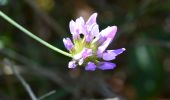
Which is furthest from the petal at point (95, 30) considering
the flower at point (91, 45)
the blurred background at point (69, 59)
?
the blurred background at point (69, 59)

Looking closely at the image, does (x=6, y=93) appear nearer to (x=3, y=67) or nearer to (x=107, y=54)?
(x=3, y=67)

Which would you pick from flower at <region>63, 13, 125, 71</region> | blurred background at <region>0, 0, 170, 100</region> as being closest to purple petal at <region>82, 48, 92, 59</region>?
flower at <region>63, 13, 125, 71</region>

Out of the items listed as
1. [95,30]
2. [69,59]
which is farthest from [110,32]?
[69,59]

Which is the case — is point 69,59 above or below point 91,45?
above

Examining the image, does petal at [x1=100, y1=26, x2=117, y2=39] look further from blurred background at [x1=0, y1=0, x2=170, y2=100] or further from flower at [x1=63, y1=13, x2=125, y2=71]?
blurred background at [x1=0, y1=0, x2=170, y2=100]

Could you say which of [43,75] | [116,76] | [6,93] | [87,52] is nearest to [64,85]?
[43,75]

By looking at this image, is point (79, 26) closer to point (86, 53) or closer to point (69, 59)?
point (86, 53)
